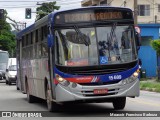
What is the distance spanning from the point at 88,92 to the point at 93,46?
1.30m

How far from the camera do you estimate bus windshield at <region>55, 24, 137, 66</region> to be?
14172mm

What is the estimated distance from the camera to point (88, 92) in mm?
14031

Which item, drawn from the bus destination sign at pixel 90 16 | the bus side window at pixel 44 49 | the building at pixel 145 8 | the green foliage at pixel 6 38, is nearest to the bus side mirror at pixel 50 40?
the bus destination sign at pixel 90 16

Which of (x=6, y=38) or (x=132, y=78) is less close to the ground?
(x=6, y=38)

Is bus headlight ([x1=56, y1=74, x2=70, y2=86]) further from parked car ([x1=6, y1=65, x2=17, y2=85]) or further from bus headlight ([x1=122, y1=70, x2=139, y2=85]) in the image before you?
parked car ([x1=6, y1=65, x2=17, y2=85])

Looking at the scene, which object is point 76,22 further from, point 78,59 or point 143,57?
point 143,57

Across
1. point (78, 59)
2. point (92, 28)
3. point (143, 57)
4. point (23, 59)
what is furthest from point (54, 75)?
point (143, 57)

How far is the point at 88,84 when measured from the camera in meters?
14.0

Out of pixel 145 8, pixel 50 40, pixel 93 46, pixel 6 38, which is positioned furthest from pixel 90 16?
pixel 6 38

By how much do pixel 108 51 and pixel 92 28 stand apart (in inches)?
31.6

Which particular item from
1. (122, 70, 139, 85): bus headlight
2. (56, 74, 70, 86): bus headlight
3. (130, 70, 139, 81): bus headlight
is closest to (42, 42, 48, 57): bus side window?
(56, 74, 70, 86): bus headlight

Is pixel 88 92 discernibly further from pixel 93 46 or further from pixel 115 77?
pixel 93 46

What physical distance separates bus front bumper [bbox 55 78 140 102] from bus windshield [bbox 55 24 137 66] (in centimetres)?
64

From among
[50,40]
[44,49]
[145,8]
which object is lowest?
[44,49]
